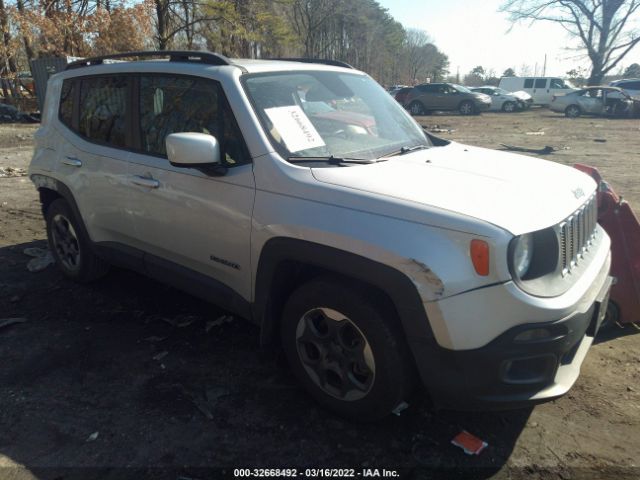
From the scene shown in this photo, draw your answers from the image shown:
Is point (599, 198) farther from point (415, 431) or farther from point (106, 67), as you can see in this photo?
point (106, 67)

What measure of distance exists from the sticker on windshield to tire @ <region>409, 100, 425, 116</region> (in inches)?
1009

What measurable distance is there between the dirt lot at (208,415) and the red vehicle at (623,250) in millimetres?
280

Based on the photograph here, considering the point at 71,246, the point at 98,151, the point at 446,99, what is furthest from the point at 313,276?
the point at 446,99

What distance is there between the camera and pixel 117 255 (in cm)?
396

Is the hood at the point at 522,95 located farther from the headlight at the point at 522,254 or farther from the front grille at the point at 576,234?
the headlight at the point at 522,254

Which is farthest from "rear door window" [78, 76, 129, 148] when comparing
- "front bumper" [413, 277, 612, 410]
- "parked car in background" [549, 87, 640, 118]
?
"parked car in background" [549, 87, 640, 118]

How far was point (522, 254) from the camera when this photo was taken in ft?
7.36

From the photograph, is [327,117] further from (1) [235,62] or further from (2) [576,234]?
(2) [576,234]

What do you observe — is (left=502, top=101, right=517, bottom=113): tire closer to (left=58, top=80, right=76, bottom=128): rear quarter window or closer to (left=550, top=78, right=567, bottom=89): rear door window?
(left=550, top=78, right=567, bottom=89): rear door window

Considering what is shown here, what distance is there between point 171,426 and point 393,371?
1273 mm

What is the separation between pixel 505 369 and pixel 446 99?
26.7 metres

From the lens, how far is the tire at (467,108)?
88.6 ft

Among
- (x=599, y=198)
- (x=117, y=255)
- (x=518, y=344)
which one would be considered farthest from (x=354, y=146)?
(x=117, y=255)

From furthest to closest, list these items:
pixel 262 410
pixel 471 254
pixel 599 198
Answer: pixel 599 198 < pixel 262 410 < pixel 471 254
